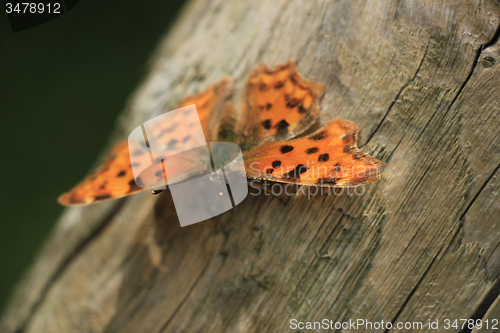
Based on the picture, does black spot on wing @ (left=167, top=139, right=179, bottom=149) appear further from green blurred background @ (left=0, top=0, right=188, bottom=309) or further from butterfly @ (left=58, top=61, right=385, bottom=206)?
green blurred background @ (left=0, top=0, right=188, bottom=309)

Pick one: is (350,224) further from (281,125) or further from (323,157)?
(281,125)

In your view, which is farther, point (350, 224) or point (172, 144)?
point (172, 144)

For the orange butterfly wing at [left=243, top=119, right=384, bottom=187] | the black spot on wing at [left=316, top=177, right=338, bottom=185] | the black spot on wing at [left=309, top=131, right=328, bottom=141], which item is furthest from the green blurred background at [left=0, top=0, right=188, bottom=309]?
the black spot on wing at [left=316, top=177, right=338, bottom=185]

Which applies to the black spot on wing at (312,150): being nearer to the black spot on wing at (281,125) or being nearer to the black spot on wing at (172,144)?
the black spot on wing at (281,125)

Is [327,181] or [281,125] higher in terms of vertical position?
[281,125]

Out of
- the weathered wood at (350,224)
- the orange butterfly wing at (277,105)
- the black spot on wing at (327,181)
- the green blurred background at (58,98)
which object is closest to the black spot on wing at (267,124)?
the orange butterfly wing at (277,105)

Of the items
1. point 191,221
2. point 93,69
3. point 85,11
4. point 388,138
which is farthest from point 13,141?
point 388,138

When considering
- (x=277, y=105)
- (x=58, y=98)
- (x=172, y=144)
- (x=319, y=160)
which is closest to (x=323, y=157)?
(x=319, y=160)
